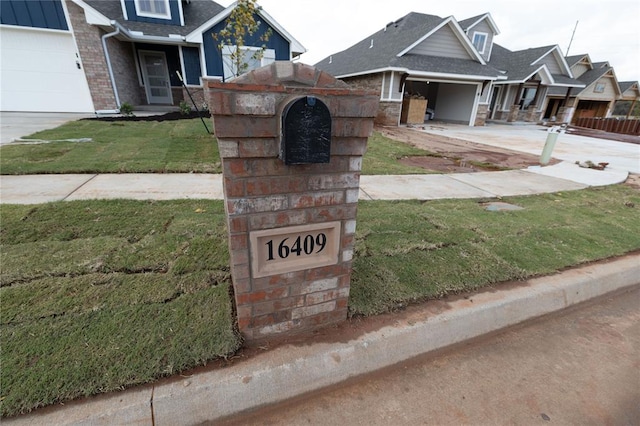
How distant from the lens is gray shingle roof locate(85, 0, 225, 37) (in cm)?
1076

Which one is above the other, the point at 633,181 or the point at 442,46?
→ the point at 442,46

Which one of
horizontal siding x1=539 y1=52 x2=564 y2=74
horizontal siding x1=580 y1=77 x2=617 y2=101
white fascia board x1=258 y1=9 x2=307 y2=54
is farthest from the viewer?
horizontal siding x1=580 y1=77 x2=617 y2=101

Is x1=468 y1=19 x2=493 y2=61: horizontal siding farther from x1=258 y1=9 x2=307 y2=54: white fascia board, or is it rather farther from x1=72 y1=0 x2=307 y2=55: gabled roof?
x1=72 y1=0 x2=307 y2=55: gabled roof

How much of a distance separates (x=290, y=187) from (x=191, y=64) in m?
13.0

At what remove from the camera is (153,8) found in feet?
37.6

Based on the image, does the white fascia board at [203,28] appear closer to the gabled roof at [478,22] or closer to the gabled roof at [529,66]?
the gabled roof at [478,22]

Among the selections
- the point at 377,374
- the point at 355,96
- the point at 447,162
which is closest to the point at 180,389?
the point at 377,374

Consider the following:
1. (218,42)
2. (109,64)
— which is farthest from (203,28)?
(109,64)

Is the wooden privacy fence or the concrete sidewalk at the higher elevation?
the concrete sidewalk

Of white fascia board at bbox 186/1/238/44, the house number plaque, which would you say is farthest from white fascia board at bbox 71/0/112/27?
the house number plaque

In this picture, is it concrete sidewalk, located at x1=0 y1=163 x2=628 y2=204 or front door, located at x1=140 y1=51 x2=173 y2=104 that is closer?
concrete sidewalk, located at x1=0 y1=163 x2=628 y2=204

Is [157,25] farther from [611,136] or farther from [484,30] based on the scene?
[611,136]

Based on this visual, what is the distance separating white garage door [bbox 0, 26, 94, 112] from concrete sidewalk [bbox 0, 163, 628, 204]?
8833 mm

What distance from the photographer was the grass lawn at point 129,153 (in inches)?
182
